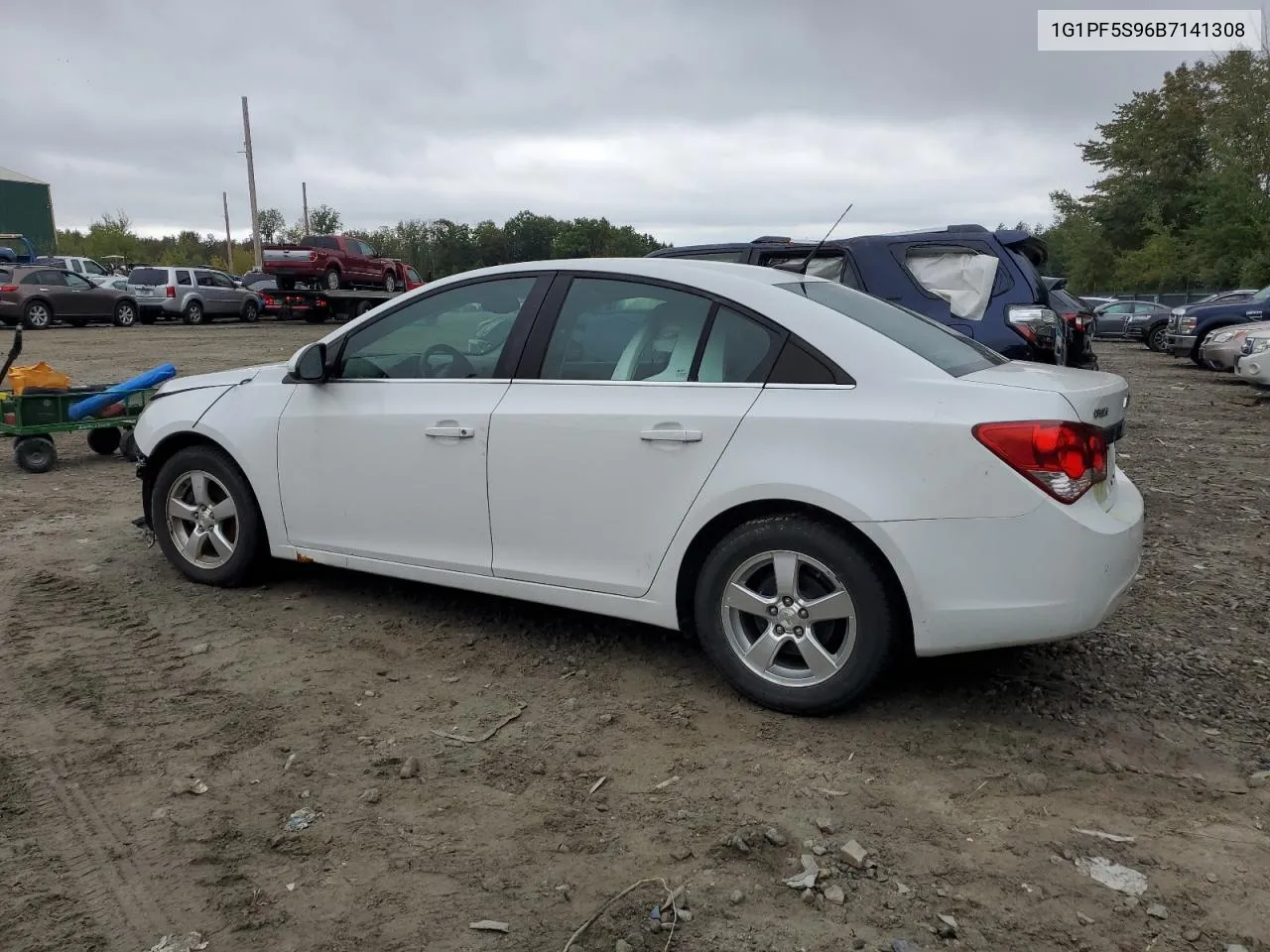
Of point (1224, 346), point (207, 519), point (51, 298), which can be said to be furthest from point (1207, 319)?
point (51, 298)

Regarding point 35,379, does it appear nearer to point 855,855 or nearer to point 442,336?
point 442,336

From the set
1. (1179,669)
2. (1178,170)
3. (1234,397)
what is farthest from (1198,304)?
(1178,170)

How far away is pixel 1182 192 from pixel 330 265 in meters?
46.9

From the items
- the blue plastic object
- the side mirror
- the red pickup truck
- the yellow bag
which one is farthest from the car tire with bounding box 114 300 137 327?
the side mirror

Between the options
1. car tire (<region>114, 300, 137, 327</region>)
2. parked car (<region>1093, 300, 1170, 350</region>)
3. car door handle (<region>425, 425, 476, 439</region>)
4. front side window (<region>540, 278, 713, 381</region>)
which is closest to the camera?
front side window (<region>540, 278, 713, 381</region>)

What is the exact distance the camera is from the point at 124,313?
27.9 metres

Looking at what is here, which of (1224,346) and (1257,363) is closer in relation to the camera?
(1257,363)

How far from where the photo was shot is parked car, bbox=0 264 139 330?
24.9 metres

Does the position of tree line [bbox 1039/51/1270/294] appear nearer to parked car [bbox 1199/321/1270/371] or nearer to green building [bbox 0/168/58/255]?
parked car [bbox 1199/321/1270/371]

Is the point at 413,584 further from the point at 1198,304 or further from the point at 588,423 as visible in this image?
the point at 1198,304

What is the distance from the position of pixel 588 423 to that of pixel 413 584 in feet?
5.73

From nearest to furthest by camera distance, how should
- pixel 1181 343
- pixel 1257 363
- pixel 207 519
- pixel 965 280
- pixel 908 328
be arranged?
pixel 908 328, pixel 207 519, pixel 965 280, pixel 1257 363, pixel 1181 343

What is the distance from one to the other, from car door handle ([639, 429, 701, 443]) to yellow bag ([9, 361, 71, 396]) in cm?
660

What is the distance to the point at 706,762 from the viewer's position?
3439 mm
